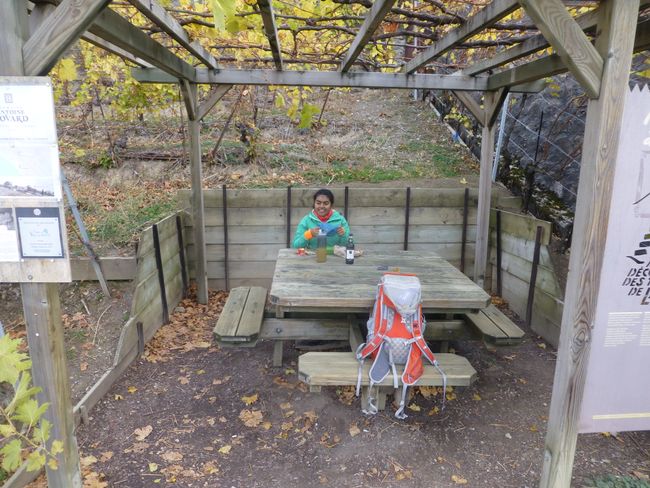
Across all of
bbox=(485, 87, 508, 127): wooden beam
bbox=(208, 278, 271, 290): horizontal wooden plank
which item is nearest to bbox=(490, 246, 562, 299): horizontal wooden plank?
bbox=(485, 87, 508, 127): wooden beam

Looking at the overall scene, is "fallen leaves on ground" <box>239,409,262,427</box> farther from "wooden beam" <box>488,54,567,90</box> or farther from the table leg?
"wooden beam" <box>488,54,567,90</box>

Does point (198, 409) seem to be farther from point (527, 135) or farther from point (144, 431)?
point (527, 135)

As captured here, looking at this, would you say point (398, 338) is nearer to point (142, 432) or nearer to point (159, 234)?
point (142, 432)

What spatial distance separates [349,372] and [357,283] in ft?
2.81

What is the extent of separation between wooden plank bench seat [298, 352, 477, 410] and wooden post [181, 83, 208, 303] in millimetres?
2951

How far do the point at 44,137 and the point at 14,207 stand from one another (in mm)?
363

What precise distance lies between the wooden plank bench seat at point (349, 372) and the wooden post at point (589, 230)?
67cm

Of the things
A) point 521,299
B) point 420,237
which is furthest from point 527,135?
point 521,299

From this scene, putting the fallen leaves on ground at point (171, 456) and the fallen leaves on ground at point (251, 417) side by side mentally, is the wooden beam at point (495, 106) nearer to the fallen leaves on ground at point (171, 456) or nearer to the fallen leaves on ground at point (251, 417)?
the fallen leaves on ground at point (251, 417)

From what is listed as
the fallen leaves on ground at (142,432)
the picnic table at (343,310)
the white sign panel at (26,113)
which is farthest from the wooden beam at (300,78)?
the fallen leaves on ground at (142,432)

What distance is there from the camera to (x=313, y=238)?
482 cm

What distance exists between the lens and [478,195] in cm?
604

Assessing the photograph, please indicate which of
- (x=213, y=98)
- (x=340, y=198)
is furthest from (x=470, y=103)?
(x=213, y=98)

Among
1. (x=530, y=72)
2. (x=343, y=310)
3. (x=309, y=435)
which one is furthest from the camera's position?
(x=530, y=72)
